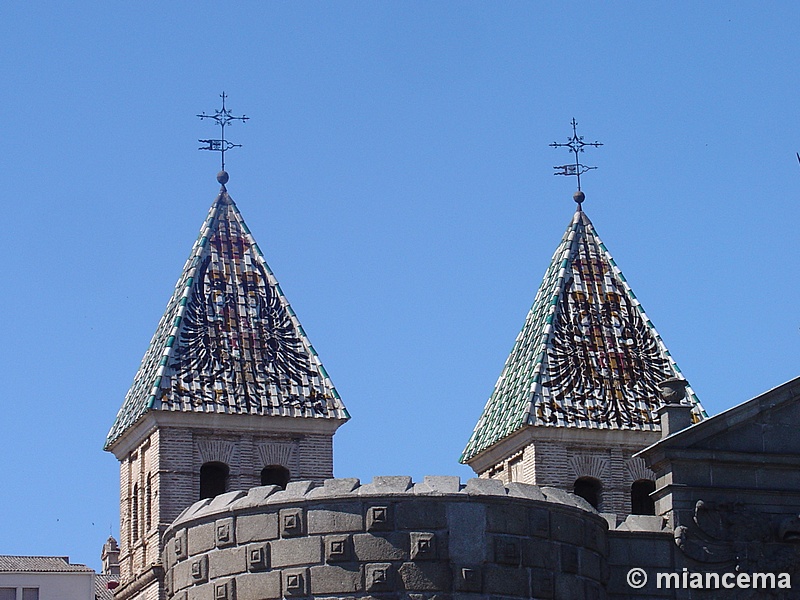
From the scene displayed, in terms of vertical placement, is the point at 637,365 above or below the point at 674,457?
above

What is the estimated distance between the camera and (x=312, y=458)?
46562mm

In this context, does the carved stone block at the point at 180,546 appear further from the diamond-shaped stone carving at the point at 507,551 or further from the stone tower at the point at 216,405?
the stone tower at the point at 216,405

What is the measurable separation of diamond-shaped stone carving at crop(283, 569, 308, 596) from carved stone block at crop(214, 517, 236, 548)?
3.80 ft

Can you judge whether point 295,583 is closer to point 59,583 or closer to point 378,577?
point 378,577

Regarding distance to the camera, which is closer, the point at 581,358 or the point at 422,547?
the point at 422,547

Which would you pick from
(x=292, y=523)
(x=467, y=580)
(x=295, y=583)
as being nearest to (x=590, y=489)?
(x=467, y=580)

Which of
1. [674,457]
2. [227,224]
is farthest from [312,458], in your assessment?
[674,457]

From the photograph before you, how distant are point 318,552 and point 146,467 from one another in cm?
1587

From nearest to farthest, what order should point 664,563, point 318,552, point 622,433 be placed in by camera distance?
point 318,552
point 664,563
point 622,433

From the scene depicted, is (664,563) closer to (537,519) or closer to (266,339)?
(537,519)

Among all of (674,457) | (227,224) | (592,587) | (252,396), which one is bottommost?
(592,587)

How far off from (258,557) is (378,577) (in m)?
1.80

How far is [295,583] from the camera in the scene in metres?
31.5

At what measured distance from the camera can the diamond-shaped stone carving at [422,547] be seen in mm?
31406
